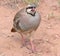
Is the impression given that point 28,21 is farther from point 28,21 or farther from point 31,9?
point 31,9

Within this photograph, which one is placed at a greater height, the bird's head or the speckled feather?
the bird's head

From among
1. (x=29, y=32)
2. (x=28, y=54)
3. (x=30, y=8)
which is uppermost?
(x=30, y=8)

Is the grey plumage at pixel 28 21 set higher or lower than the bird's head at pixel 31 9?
lower

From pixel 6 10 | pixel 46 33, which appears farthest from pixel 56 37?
pixel 6 10

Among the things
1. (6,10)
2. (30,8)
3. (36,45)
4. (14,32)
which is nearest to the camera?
(30,8)

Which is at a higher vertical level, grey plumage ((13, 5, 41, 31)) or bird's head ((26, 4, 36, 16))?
bird's head ((26, 4, 36, 16))

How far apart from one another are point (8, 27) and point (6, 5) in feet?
3.36

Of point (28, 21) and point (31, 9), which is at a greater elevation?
point (31, 9)

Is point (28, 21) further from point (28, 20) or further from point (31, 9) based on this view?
point (31, 9)

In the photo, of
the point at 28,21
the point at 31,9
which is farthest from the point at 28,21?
the point at 31,9

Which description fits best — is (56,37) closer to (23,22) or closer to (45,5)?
(23,22)

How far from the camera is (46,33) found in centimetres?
588

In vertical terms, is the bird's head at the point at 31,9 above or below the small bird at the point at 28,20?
above

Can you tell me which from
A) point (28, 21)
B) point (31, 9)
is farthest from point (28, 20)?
point (31, 9)
